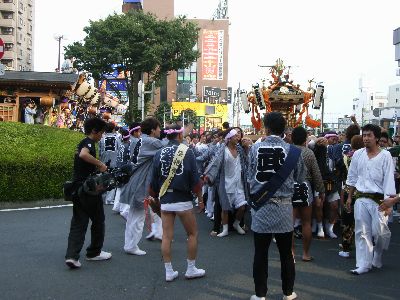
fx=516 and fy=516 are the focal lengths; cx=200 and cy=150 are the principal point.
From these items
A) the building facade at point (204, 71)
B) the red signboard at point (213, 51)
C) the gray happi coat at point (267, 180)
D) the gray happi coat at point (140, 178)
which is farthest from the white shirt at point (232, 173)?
the red signboard at point (213, 51)

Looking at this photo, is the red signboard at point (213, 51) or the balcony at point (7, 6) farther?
the red signboard at point (213, 51)

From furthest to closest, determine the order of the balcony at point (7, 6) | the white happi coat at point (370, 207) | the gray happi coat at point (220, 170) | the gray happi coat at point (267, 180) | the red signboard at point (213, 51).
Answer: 1. the red signboard at point (213, 51)
2. the balcony at point (7, 6)
3. the gray happi coat at point (220, 170)
4. the white happi coat at point (370, 207)
5. the gray happi coat at point (267, 180)

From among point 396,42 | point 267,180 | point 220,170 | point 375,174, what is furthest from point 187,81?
point 267,180

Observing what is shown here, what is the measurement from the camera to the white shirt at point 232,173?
866 centimetres

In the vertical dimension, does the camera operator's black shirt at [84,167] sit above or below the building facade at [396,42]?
below

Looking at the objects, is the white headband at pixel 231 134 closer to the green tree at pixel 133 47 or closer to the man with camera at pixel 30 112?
the man with camera at pixel 30 112

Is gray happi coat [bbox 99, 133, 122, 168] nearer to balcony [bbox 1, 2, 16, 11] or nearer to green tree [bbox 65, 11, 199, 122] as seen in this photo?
green tree [bbox 65, 11, 199, 122]

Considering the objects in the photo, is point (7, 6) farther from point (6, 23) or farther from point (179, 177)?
point (179, 177)

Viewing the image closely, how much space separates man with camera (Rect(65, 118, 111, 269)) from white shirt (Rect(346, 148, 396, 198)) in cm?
311

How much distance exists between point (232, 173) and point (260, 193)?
392 centimetres

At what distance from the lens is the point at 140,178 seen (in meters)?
7.28

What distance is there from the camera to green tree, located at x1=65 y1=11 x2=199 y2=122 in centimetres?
3597

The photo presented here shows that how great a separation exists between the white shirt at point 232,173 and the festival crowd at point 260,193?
17 millimetres

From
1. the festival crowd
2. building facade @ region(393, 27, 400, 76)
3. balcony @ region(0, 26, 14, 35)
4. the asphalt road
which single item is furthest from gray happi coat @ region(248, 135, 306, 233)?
balcony @ region(0, 26, 14, 35)
